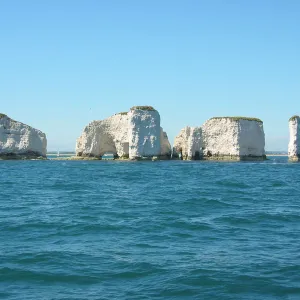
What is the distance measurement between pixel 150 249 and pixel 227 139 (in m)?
62.8

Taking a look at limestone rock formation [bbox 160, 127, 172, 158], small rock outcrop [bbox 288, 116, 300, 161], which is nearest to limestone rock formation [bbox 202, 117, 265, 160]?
small rock outcrop [bbox 288, 116, 300, 161]

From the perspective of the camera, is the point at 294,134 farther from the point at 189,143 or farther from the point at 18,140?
the point at 18,140

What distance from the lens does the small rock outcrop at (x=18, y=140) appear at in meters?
76.1

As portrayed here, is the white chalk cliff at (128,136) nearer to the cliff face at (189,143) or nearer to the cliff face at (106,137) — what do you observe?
the cliff face at (106,137)

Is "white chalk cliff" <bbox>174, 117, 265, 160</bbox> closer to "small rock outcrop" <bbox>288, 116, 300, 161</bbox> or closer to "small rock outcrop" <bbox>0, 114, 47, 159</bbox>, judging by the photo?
"small rock outcrop" <bbox>288, 116, 300, 161</bbox>

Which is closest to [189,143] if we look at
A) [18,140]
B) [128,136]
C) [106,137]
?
[128,136]

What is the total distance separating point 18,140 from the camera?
253 ft

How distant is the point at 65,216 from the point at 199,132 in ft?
192

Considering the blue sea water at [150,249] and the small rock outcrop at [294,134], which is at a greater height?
the small rock outcrop at [294,134]

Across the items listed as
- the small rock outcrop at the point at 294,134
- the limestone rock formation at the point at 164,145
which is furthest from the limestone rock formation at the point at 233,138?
the limestone rock formation at the point at 164,145

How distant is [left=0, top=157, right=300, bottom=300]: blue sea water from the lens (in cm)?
909

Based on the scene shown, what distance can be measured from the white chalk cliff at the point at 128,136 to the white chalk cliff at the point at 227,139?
6.09 meters

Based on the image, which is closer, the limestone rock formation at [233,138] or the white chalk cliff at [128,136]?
the white chalk cliff at [128,136]

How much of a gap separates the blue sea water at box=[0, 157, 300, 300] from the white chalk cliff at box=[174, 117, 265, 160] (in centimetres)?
5110
